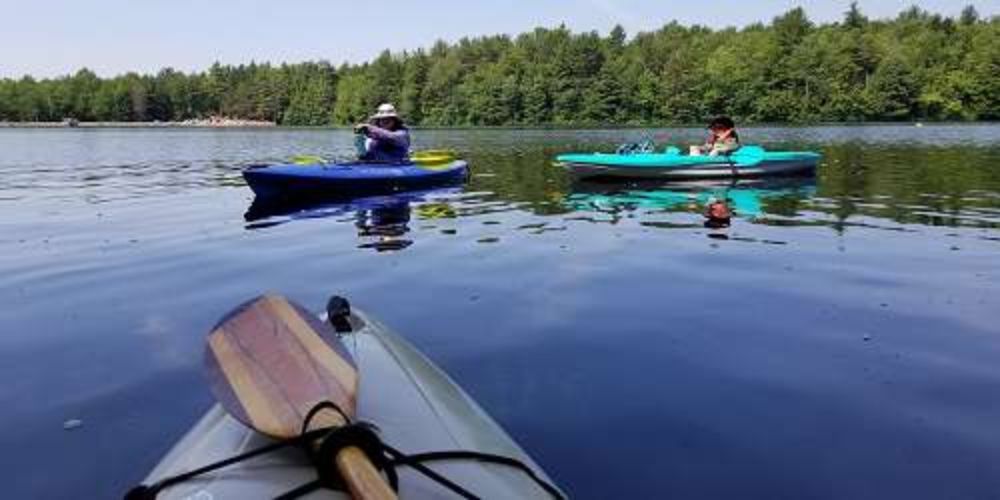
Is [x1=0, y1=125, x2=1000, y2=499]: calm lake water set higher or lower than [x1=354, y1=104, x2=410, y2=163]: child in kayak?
lower

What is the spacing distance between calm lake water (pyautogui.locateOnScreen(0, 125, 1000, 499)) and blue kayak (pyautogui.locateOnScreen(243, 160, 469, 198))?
3.49 feet

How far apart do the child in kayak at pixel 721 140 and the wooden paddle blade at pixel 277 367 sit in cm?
1759

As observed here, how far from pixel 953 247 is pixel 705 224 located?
361 cm

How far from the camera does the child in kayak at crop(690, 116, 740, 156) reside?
20672mm

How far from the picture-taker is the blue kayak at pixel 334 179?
54.6 feet

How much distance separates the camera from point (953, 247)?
11.5 metres

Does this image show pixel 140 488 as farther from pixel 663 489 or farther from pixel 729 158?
pixel 729 158

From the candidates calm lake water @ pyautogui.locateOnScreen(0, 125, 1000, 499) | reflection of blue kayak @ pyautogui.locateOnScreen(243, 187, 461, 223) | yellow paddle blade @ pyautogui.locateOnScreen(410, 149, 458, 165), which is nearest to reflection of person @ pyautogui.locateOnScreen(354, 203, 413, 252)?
calm lake water @ pyautogui.locateOnScreen(0, 125, 1000, 499)

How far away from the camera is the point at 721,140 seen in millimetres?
20875

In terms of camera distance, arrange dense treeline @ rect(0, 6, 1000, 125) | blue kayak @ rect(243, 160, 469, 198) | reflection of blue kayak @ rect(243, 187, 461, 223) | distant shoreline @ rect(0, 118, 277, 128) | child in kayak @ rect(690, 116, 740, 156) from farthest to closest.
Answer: distant shoreline @ rect(0, 118, 277, 128), dense treeline @ rect(0, 6, 1000, 125), child in kayak @ rect(690, 116, 740, 156), blue kayak @ rect(243, 160, 469, 198), reflection of blue kayak @ rect(243, 187, 461, 223)

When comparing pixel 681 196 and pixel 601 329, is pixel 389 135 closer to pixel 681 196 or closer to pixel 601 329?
pixel 681 196

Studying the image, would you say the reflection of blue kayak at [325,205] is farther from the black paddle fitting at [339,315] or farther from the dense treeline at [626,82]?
the dense treeline at [626,82]


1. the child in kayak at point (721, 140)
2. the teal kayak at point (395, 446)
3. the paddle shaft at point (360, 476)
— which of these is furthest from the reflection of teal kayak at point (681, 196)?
the paddle shaft at point (360, 476)

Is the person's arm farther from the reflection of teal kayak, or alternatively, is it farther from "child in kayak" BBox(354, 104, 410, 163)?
the reflection of teal kayak
